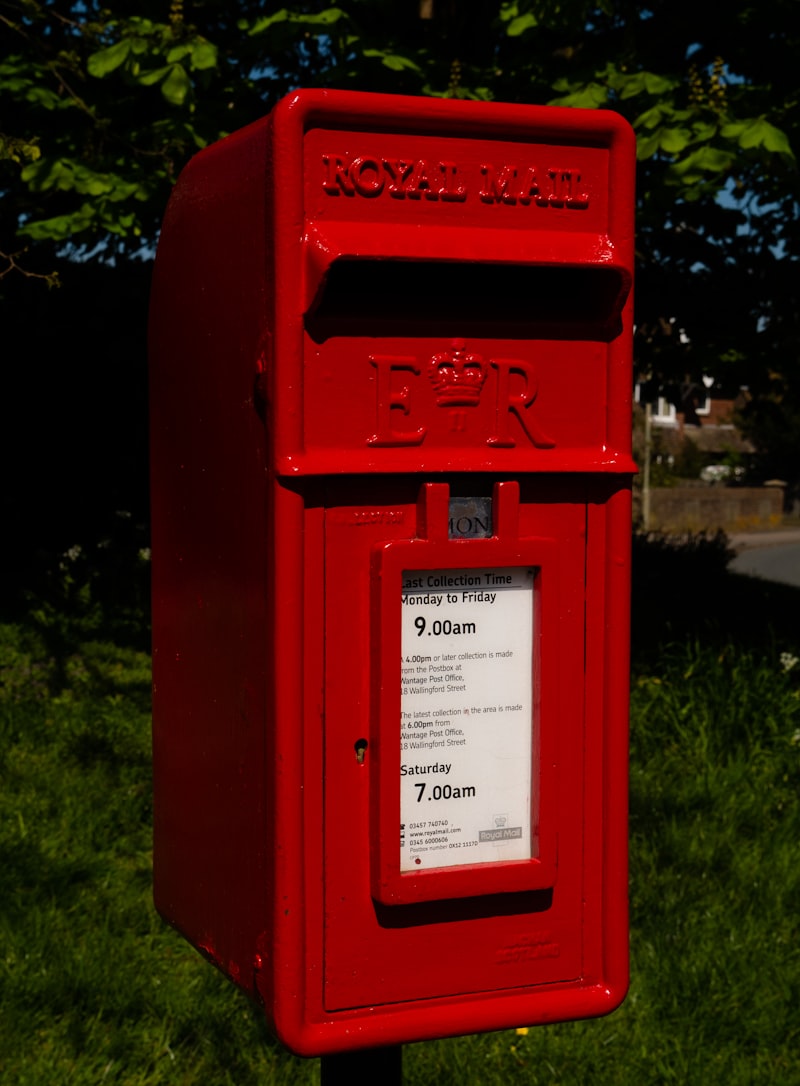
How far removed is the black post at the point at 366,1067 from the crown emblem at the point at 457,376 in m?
1.08

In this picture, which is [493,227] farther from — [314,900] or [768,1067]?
[768,1067]

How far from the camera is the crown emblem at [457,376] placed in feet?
6.48

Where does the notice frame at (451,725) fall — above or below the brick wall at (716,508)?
above

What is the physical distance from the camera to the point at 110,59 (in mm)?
5633

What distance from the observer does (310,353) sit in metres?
1.91

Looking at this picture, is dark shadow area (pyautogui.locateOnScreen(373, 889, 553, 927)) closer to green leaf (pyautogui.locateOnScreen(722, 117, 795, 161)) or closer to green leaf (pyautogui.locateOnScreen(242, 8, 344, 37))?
green leaf (pyautogui.locateOnScreen(722, 117, 795, 161))

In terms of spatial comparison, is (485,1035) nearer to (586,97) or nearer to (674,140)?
(674,140)

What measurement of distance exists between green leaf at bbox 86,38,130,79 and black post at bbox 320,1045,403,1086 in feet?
15.3

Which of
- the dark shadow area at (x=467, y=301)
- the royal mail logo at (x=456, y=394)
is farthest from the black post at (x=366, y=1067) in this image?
the dark shadow area at (x=467, y=301)

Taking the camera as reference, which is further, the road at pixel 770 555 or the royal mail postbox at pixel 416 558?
the road at pixel 770 555

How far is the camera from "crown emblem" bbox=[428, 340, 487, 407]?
1.98 metres

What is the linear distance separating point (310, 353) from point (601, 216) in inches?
21.8

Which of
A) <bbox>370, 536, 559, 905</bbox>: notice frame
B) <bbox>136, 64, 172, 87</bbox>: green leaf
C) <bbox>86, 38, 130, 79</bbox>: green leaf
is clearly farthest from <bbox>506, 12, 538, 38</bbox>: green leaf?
<bbox>370, 536, 559, 905</bbox>: notice frame

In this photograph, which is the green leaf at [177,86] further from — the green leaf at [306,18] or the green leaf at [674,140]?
the green leaf at [674,140]
